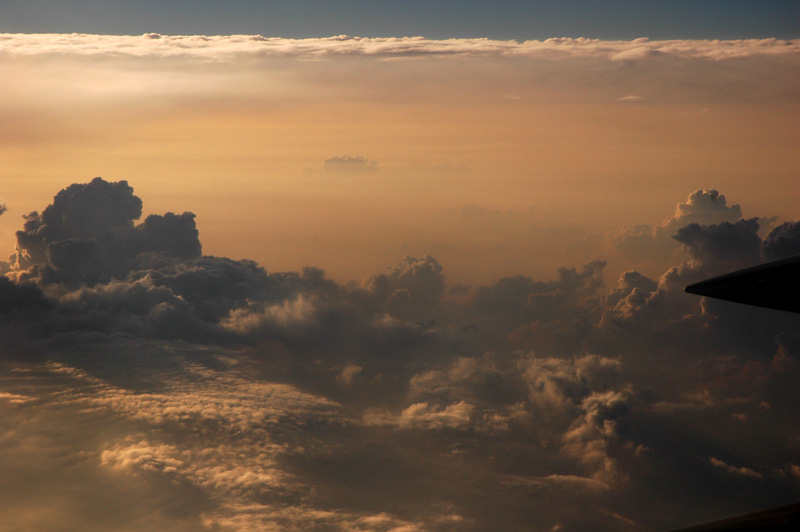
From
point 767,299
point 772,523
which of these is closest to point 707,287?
point 767,299

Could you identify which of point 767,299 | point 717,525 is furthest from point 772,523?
point 767,299

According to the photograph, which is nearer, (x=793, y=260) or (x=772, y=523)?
(x=772, y=523)

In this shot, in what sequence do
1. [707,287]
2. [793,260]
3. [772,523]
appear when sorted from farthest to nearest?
[707,287] < [793,260] < [772,523]

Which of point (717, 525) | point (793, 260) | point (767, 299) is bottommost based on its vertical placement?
point (717, 525)

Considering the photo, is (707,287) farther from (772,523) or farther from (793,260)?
(772,523)

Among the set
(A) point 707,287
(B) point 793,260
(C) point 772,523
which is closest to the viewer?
(C) point 772,523

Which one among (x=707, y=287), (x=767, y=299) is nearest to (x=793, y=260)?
(x=767, y=299)

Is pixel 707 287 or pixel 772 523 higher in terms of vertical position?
pixel 707 287

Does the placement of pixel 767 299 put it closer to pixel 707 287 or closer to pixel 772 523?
pixel 707 287

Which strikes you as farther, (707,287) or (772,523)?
(707,287)

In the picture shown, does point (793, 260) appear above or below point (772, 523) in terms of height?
above
